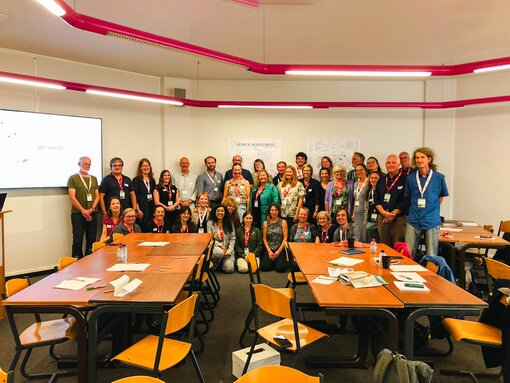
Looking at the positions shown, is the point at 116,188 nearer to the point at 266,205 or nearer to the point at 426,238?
the point at 266,205

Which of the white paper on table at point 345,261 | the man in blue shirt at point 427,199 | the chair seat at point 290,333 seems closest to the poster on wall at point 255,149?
the man in blue shirt at point 427,199

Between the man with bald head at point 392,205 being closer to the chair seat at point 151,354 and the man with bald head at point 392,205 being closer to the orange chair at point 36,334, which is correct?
the chair seat at point 151,354

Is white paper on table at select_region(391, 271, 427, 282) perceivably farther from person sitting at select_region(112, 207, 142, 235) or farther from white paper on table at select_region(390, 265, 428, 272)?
person sitting at select_region(112, 207, 142, 235)

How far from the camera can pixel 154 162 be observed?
23.8ft

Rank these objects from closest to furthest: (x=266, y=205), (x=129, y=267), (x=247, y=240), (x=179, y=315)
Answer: (x=179, y=315) → (x=129, y=267) → (x=247, y=240) → (x=266, y=205)

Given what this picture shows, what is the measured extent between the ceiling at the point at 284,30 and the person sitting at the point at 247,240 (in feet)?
8.72

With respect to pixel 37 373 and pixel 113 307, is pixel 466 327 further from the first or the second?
pixel 37 373

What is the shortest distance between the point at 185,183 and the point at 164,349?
15.7ft

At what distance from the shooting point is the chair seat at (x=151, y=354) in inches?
89.2

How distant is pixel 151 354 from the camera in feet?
7.82

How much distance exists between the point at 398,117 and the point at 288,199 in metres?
3.25

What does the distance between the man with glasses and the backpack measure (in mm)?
5244

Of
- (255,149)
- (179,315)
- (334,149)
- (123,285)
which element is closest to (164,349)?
(179,315)

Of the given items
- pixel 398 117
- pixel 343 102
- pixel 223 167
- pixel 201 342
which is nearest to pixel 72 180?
pixel 223 167
